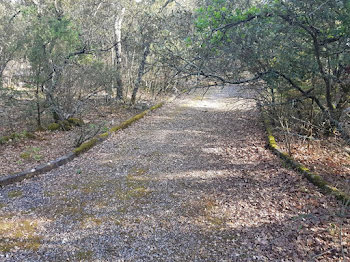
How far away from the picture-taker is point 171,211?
16.1 feet

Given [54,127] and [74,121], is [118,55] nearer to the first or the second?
[74,121]

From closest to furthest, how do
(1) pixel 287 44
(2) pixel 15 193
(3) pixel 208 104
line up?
1. (2) pixel 15 193
2. (1) pixel 287 44
3. (3) pixel 208 104

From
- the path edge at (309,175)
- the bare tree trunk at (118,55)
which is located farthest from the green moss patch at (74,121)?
the path edge at (309,175)

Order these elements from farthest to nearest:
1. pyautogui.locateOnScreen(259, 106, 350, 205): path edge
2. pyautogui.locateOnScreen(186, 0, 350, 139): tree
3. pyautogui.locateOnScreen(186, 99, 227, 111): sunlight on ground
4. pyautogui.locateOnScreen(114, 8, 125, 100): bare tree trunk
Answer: pyautogui.locateOnScreen(186, 99, 227, 111): sunlight on ground
pyautogui.locateOnScreen(114, 8, 125, 100): bare tree trunk
pyautogui.locateOnScreen(186, 0, 350, 139): tree
pyautogui.locateOnScreen(259, 106, 350, 205): path edge

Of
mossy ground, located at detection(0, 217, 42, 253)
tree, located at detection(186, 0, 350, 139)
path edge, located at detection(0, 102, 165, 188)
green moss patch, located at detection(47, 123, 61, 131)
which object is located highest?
tree, located at detection(186, 0, 350, 139)

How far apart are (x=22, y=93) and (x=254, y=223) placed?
25.0 ft

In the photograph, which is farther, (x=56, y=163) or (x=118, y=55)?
(x=118, y=55)

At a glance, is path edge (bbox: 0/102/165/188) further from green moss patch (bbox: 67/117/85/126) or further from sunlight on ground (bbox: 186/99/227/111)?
sunlight on ground (bbox: 186/99/227/111)

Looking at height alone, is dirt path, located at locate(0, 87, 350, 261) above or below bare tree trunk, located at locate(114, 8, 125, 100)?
below

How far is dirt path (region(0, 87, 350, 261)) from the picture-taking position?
3.86 metres

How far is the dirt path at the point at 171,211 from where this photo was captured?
386 cm

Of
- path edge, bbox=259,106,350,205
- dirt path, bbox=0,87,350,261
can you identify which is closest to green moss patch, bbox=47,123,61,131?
dirt path, bbox=0,87,350,261

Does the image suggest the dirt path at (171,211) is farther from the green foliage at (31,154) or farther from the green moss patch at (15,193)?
the green foliage at (31,154)

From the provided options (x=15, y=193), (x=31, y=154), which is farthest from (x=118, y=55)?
(x=15, y=193)
